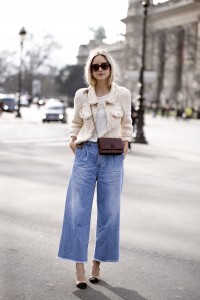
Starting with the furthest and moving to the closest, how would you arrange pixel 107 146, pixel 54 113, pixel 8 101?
pixel 8 101, pixel 54 113, pixel 107 146

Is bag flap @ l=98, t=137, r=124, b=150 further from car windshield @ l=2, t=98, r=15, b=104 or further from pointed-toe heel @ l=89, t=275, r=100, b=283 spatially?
car windshield @ l=2, t=98, r=15, b=104

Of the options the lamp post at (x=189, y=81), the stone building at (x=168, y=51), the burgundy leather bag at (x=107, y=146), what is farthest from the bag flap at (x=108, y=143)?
the lamp post at (x=189, y=81)

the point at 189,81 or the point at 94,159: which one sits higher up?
the point at 189,81

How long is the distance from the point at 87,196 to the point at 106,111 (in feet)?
2.21

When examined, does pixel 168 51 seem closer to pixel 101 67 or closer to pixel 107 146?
pixel 101 67

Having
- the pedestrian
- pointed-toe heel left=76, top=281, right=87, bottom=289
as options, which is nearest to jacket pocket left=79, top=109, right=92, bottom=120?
the pedestrian

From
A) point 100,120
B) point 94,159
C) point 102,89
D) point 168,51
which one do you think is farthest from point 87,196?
point 168,51

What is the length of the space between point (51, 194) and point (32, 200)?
70 centimetres

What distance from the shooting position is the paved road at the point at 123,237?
5277 millimetres

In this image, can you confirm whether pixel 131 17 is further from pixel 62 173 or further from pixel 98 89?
pixel 98 89

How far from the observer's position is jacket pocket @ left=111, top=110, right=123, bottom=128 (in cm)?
525

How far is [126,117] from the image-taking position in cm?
539

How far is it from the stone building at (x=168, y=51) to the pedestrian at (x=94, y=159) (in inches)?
2579

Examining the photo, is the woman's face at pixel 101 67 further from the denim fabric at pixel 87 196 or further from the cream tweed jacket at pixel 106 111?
the denim fabric at pixel 87 196
